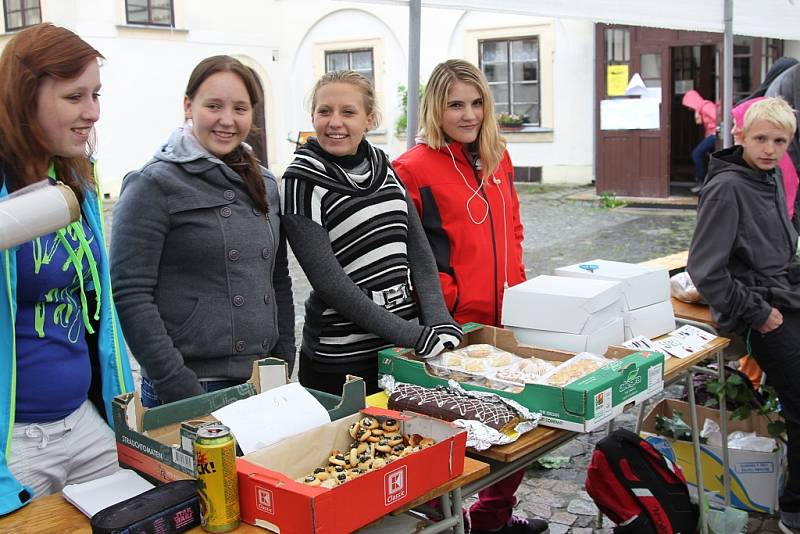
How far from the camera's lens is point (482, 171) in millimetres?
2871

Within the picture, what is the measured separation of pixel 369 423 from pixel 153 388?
647 millimetres

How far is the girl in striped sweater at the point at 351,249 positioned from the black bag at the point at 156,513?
0.92 m

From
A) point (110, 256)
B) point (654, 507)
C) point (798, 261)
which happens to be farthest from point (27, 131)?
point (798, 261)

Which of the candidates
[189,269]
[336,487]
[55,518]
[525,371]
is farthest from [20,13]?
[336,487]

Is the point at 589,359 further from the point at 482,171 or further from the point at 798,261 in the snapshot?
the point at 798,261

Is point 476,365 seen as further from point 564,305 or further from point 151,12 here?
point 151,12

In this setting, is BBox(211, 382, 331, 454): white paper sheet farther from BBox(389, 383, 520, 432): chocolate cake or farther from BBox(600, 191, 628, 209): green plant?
BBox(600, 191, 628, 209): green plant

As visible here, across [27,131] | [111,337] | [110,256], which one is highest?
[27,131]

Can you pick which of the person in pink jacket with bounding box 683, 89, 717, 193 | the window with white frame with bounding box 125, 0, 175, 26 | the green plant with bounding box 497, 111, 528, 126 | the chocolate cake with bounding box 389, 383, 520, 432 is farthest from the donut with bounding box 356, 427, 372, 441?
the window with white frame with bounding box 125, 0, 175, 26

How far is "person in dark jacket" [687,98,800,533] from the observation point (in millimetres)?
3055

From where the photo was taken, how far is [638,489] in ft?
9.34

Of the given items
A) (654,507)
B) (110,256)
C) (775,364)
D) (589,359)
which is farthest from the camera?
(775,364)

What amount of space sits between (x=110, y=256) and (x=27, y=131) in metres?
0.46

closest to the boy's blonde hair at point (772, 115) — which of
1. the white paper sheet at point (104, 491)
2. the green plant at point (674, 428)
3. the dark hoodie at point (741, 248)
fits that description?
the dark hoodie at point (741, 248)
